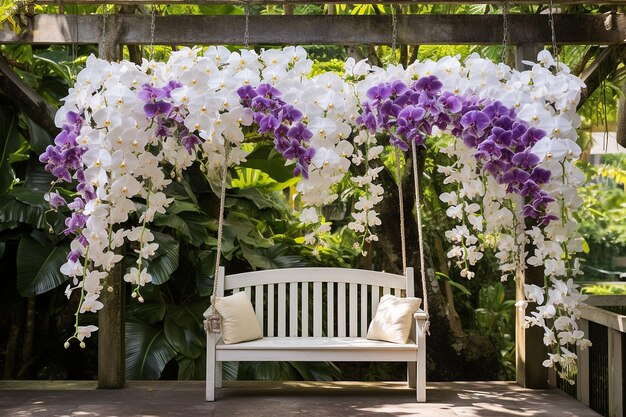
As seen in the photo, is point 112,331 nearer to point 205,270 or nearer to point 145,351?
point 145,351

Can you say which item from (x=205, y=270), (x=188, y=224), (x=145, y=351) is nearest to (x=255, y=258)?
(x=205, y=270)

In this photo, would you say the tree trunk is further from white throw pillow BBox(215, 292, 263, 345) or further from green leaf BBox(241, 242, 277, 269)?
white throw pillow BBox(215, 292, 263, 345)

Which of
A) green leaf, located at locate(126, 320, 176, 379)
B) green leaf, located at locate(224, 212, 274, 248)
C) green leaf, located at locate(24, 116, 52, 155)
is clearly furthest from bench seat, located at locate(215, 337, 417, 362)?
green leaf, located at locate(24, 116, 52, 155)

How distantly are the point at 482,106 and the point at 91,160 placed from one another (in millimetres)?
1672

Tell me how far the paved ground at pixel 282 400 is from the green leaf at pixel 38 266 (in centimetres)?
57

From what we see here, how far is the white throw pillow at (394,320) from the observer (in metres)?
4.53

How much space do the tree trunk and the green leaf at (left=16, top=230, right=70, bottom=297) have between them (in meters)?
2.26

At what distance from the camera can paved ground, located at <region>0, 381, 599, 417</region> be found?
4164 mm

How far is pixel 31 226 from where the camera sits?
5598mm

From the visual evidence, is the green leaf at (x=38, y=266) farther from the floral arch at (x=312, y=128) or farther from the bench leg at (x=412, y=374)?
the bench leg at (x=412, y=374)

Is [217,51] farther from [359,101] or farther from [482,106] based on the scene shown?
[482,106]

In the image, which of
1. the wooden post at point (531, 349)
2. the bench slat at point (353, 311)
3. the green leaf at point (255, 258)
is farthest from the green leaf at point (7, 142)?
the wooden post at point (531, 349)

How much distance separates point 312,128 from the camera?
11.9 ft

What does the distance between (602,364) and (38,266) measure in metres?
3.31
